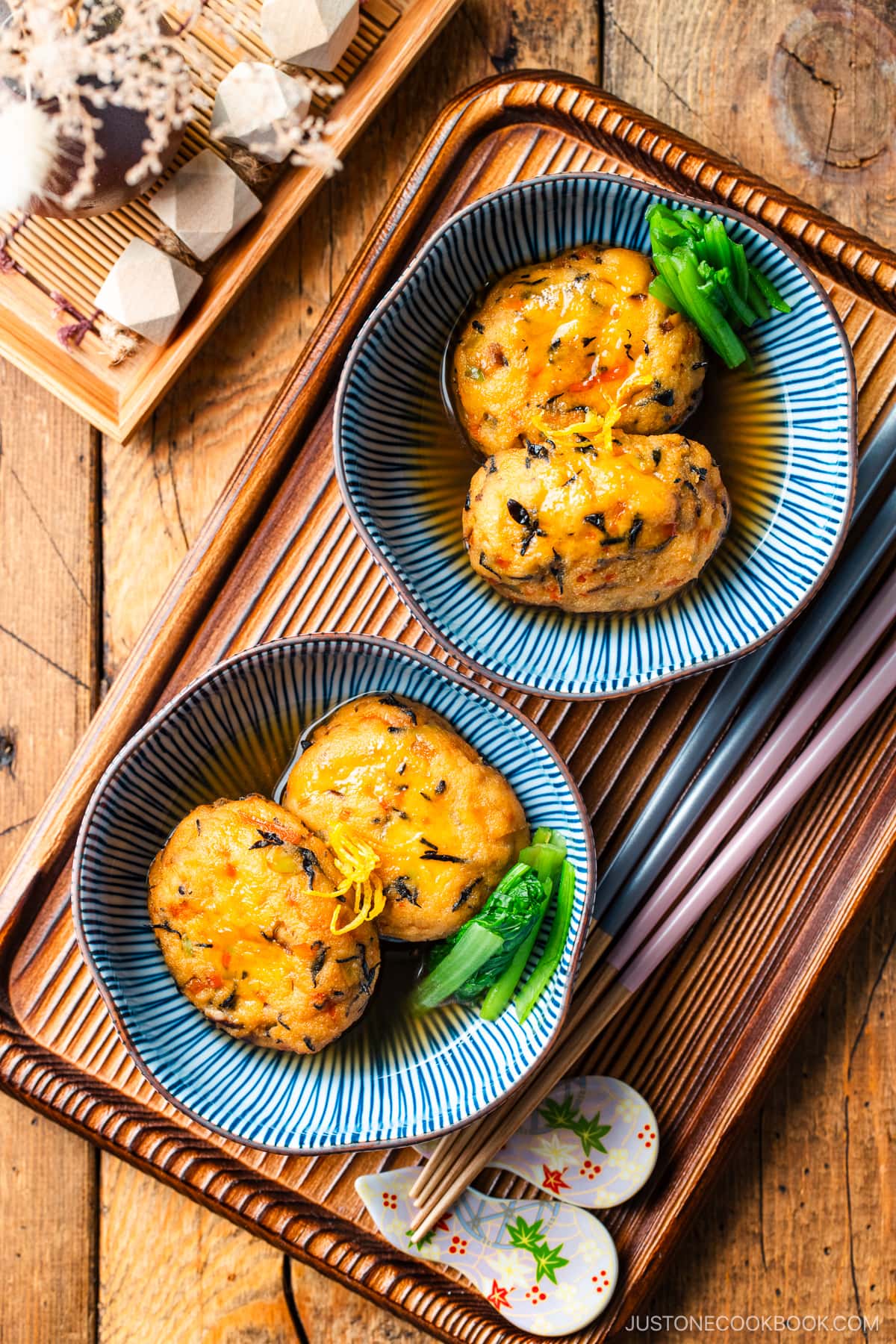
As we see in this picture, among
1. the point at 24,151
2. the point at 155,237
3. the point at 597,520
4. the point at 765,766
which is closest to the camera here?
the point at 597,520

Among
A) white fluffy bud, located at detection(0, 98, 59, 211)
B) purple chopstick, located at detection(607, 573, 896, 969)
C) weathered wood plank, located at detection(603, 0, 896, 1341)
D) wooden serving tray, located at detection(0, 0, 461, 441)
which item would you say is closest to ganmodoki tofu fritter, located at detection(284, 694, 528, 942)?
purple chopstick, located at detection(607, 573, 896, 969)

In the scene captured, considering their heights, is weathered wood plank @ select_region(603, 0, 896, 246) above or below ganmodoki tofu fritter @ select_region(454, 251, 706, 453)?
above

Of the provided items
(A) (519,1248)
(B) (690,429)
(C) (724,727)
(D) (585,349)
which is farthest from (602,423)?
(A) (519,1248)

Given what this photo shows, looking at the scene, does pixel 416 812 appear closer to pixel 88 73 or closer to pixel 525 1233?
pixel 525 1233

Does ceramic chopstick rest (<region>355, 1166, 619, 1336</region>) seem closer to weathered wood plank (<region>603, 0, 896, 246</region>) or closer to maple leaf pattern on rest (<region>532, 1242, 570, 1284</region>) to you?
maple leaf pattern on rest (<region>532, 1242, 570, 1284</region>)

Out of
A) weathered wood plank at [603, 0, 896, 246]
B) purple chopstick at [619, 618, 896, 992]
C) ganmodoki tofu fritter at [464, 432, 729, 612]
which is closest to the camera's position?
ganmodoki tofu fritter at [464, 432, 729, 612]

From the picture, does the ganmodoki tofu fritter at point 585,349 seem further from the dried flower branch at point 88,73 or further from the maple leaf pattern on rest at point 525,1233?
the maple leaf pattern on rest at point 525,1233

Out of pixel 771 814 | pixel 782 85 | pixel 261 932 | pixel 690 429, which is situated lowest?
pixel 261 932
